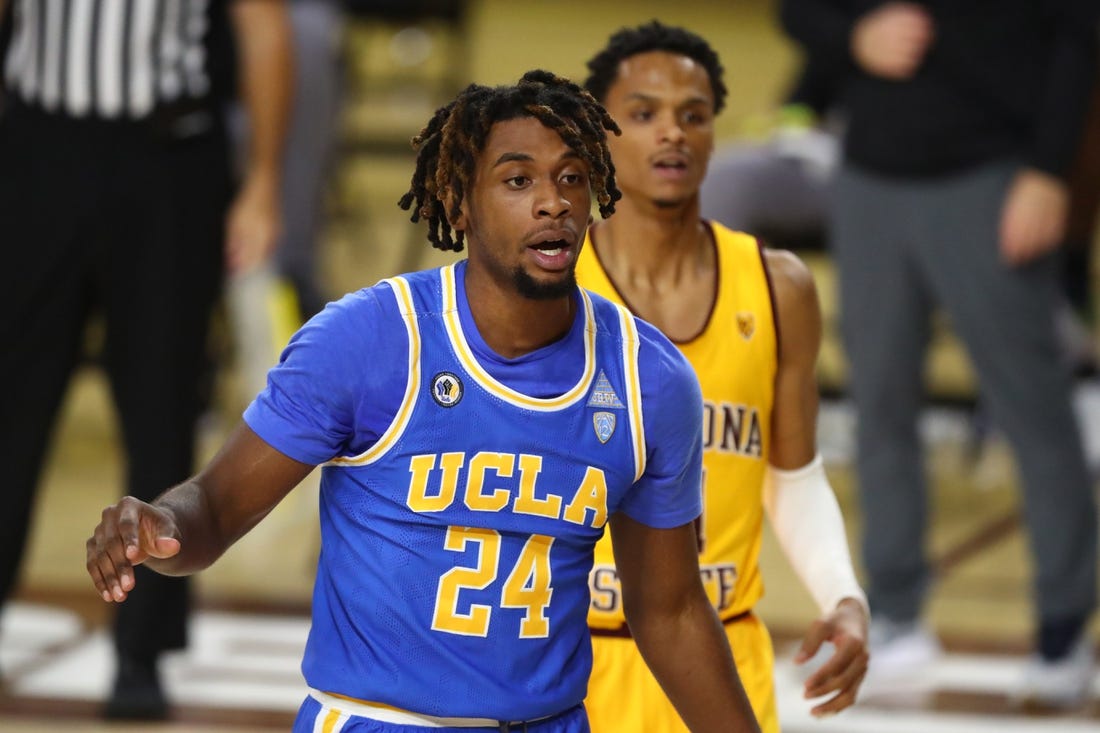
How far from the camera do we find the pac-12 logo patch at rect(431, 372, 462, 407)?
239 cm

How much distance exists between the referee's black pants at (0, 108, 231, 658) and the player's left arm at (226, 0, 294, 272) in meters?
0.21

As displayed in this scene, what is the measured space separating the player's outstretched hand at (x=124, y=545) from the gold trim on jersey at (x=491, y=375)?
45cm

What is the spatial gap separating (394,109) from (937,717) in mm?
9623

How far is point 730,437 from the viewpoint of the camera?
3188mm

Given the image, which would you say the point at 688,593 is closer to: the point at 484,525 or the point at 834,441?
the point at 484,525

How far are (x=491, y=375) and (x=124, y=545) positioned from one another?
1.73 ft

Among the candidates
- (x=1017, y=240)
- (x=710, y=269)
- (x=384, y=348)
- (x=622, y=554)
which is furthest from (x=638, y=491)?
(x=1017, y=240)

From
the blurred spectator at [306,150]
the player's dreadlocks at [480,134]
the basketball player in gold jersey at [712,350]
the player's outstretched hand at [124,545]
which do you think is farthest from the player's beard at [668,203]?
the blurred spectator at [306,150]

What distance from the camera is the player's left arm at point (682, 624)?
2.57 metres

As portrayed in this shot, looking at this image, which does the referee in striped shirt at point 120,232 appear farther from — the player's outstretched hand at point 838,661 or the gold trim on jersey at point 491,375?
the gold trim on jersey at point 491,375

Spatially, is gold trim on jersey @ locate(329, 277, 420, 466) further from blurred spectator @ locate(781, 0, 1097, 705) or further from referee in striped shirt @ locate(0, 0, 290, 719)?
blurred spectator @ locate(781, 0, 1097, 705)

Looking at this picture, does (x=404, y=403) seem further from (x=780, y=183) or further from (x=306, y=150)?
(x=306, y=150)

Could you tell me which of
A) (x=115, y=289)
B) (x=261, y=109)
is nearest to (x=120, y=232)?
(x=115, y=289)

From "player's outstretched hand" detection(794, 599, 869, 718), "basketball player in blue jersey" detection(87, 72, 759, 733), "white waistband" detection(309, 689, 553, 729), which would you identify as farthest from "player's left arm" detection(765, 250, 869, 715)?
"white waistband" detection(309, 689, 553, 729)
